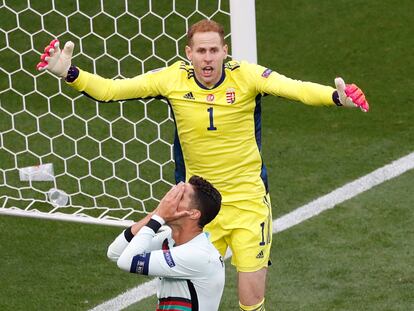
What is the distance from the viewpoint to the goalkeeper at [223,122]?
6000 mm

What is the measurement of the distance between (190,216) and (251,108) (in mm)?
1475

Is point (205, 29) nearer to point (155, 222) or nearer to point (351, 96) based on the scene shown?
point (351, 96)

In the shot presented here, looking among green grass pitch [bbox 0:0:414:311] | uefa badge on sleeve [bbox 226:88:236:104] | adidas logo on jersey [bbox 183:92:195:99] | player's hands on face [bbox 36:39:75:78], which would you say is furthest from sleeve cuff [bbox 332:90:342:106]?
Answer: green grass pitch [bbox 0:0:414:311]

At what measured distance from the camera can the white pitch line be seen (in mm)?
7216

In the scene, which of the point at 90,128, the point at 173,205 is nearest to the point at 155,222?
the point at 173,205

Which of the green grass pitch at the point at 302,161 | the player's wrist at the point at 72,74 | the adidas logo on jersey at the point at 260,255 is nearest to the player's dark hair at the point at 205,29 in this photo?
the player's wrist at the point at 72,74

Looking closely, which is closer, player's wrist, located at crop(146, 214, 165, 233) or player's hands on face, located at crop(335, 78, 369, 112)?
player's wrist, located at crop(146, 214, 165, 233)

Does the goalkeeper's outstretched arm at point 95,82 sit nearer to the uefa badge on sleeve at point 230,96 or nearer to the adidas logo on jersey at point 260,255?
the uefa badge on sleeve at point 230,96

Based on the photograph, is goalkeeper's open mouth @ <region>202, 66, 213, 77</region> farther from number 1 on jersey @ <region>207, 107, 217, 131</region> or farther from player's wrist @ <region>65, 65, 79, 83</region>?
player's wrist @ <region>65, 65, 79, 83</region>

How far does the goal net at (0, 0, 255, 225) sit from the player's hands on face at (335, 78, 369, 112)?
2.58 m

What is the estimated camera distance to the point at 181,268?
15.9 feet

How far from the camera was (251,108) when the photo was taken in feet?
20.2

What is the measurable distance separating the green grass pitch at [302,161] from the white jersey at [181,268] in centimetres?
216

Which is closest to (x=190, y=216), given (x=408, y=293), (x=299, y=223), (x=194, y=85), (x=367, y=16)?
(x=194, y=85)
